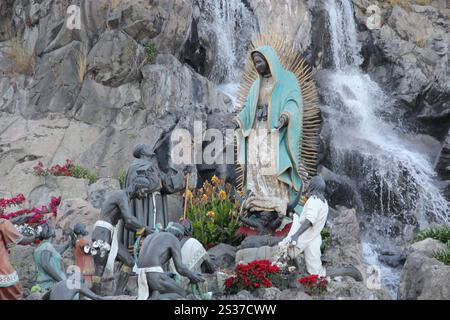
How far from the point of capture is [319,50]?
21.0 meters

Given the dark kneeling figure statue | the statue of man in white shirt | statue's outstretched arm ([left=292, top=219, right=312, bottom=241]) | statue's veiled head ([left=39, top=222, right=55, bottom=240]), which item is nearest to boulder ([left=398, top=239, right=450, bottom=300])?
the statue of man in white shirt

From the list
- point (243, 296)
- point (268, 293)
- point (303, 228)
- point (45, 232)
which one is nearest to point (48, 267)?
point (45, 232)

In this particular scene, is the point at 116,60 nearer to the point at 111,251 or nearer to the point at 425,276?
the point at 111,251

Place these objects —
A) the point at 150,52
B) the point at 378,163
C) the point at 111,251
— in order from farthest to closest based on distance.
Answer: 1. the point at 150,52
2. the point at 378,163
3. the point at 111,251

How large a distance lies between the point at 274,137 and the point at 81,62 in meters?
6.67

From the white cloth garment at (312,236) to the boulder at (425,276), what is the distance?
1.22 metres

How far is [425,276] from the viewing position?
9.62m

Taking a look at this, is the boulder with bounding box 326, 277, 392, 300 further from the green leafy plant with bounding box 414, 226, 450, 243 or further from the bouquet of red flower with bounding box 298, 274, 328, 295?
the green leafy plant with bounding box 414, 226, 450, 243

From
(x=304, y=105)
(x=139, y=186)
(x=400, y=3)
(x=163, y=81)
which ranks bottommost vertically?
(x=139, y=186)

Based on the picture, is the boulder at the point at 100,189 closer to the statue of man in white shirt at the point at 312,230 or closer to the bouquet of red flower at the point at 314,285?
the statue of man in white shirt at the point at 312,230

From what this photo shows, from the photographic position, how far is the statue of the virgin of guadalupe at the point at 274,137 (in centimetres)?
1288

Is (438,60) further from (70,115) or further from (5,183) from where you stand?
(5,183)

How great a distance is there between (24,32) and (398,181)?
10790 mm

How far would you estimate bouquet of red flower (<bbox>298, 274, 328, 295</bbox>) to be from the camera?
9.51 m
